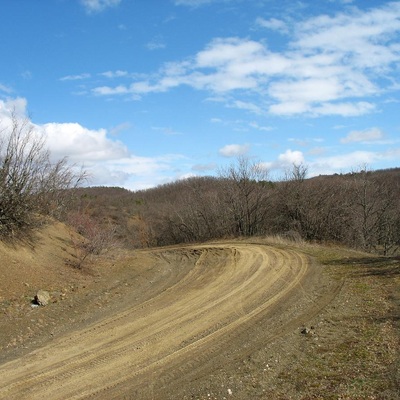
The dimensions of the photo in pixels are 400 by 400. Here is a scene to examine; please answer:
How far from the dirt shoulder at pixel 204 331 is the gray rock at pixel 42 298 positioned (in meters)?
0.23

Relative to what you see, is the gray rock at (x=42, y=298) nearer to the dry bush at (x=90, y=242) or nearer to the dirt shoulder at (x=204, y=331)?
the dirt shoulder at (x=204, y=331)

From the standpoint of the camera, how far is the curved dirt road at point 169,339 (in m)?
7.05

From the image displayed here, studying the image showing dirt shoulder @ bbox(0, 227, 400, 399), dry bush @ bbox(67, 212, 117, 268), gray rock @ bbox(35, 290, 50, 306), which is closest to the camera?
dirt shoulder @ bbox(0, 227, 400, 399)

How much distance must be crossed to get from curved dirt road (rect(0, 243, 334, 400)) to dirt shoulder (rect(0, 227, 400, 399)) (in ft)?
0.10

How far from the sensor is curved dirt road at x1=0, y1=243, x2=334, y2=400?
705cm

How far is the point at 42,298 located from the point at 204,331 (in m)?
4.82

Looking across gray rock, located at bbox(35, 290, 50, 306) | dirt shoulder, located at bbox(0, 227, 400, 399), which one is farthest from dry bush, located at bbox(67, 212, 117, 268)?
gray rock, located at bbox(35, 290, 50, 306)

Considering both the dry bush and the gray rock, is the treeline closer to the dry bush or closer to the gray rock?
the dry bush

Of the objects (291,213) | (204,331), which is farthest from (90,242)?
(291,213)

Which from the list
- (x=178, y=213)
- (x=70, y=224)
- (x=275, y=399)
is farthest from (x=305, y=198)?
(x=275, y=399)

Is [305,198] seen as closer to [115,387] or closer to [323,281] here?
[323,281]

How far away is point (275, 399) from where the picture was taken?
20.8 feet

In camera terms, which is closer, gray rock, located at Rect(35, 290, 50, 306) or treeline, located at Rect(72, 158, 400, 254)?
gray rock, located at Rect(35, 290, 50, 306)

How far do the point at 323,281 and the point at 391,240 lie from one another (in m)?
41.2
